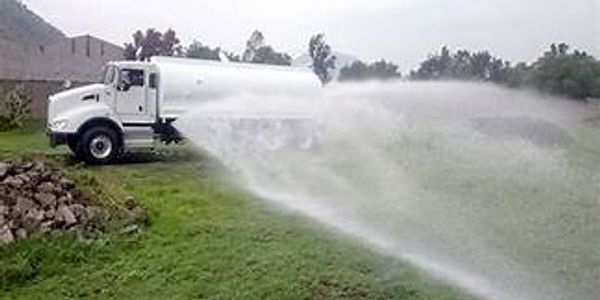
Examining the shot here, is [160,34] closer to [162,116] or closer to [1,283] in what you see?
[162,116]

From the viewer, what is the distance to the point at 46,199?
1261cm

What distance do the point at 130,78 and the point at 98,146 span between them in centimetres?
193

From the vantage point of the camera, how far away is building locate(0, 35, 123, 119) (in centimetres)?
5212

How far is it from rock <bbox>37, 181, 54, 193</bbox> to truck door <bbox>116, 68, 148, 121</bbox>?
27.3 feet

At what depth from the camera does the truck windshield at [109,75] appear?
2151 centimetres

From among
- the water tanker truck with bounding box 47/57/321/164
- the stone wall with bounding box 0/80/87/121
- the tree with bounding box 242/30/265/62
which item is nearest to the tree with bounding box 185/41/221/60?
the tree with bounding box 242/30/265/62

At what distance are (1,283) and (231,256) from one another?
2.70 m

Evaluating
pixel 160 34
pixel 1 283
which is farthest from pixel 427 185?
pixel 160 34

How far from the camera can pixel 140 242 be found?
11688mm

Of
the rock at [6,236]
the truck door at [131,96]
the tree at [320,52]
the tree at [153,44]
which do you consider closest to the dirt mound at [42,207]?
the rock at [6,236]

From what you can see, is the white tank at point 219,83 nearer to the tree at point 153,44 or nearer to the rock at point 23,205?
the rock at point 23,205

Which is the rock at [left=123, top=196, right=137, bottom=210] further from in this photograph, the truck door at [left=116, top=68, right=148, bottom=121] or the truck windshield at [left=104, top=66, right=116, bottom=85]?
the truck windshield at [left=104, top=66, right=116, bottom=85]

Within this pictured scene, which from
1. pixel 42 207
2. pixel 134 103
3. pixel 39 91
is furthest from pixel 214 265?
pixel 39 91

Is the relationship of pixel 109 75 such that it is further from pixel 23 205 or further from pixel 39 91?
pixel 39 91
